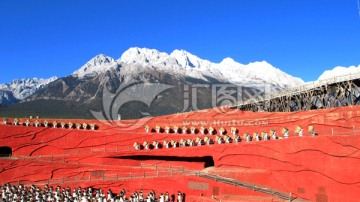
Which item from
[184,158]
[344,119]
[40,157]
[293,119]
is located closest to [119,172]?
[184,158]

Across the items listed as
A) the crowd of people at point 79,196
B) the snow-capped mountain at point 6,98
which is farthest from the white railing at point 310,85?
the snow-capped mountain at point 6,98

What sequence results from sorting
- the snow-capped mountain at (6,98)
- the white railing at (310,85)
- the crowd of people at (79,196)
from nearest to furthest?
1. the crowd of people at (79,196)
2. the white railing at (310,85)
3. the snow-capped mountain at (6,98)

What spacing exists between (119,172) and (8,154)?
12.4 metres

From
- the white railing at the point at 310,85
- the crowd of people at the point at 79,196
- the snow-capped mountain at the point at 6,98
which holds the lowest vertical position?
the crowd of people at the point at 79,196

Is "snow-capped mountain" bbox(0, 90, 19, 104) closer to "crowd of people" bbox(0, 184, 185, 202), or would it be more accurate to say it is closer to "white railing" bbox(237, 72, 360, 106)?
"white railing" bbox(237, 72, 360, 106)

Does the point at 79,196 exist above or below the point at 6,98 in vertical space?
below

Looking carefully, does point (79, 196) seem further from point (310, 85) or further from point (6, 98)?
point (6, 98)

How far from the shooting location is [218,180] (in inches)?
1025

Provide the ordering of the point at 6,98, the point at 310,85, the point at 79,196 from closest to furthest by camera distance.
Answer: the point at 79,196 → the point at 310,85 → the point at 6,98

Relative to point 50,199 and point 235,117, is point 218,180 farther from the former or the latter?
point 50,199

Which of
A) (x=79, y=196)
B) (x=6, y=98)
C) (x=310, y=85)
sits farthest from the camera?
(x=6, y=98)

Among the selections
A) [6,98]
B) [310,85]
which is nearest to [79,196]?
[310,85]

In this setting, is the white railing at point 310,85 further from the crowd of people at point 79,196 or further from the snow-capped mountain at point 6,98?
the snow-capped mountain at point 6,98

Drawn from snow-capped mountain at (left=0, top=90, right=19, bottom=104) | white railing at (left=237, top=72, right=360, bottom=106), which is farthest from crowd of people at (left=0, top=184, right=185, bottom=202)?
snow-capped mountain at (left=0, top=90, right=19, bottom=104)
